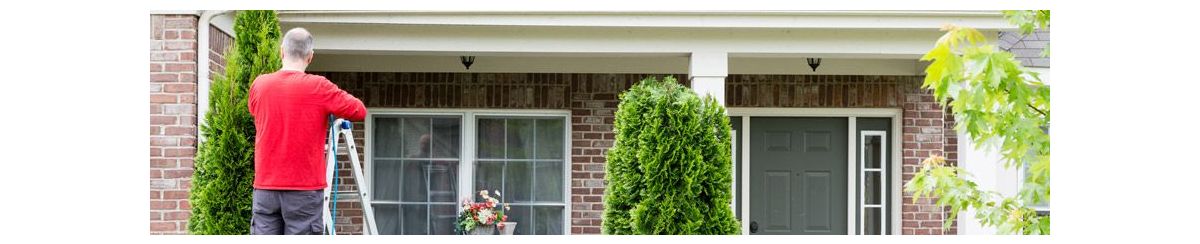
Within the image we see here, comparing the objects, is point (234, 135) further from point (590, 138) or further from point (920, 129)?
point (920, 129)

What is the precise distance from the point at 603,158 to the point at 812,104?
1689mm

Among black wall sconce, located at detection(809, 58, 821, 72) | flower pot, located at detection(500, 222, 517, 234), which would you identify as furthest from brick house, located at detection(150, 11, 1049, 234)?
flower pot, located at detection(500, 222, 517, 234)

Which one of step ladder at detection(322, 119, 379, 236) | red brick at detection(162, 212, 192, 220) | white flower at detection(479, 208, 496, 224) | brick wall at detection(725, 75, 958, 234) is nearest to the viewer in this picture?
step ladder at detection(322, 119, 379, 236)

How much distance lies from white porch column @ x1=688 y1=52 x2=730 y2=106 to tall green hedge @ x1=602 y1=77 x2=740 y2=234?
1.41 ft

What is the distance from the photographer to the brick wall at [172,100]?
18.6ft

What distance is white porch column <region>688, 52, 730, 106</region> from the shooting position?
645 centimetres

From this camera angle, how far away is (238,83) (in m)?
5.11

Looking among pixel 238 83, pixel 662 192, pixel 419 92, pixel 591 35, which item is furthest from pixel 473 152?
pixel 238 83

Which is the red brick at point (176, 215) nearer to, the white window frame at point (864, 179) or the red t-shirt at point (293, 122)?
the red t-shirt at point (293, 122)

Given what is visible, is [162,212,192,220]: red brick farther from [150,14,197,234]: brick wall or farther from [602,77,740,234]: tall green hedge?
[602,77,740,234]: tall green hedge

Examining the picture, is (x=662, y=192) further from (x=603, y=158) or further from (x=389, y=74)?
(x=389, y=74)

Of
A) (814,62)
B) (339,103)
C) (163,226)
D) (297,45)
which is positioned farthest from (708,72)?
(163,226)

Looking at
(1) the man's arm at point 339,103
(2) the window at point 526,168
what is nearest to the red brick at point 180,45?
(1) the man's arm at point 339,103

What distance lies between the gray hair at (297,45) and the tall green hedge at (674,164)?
2.17 m
